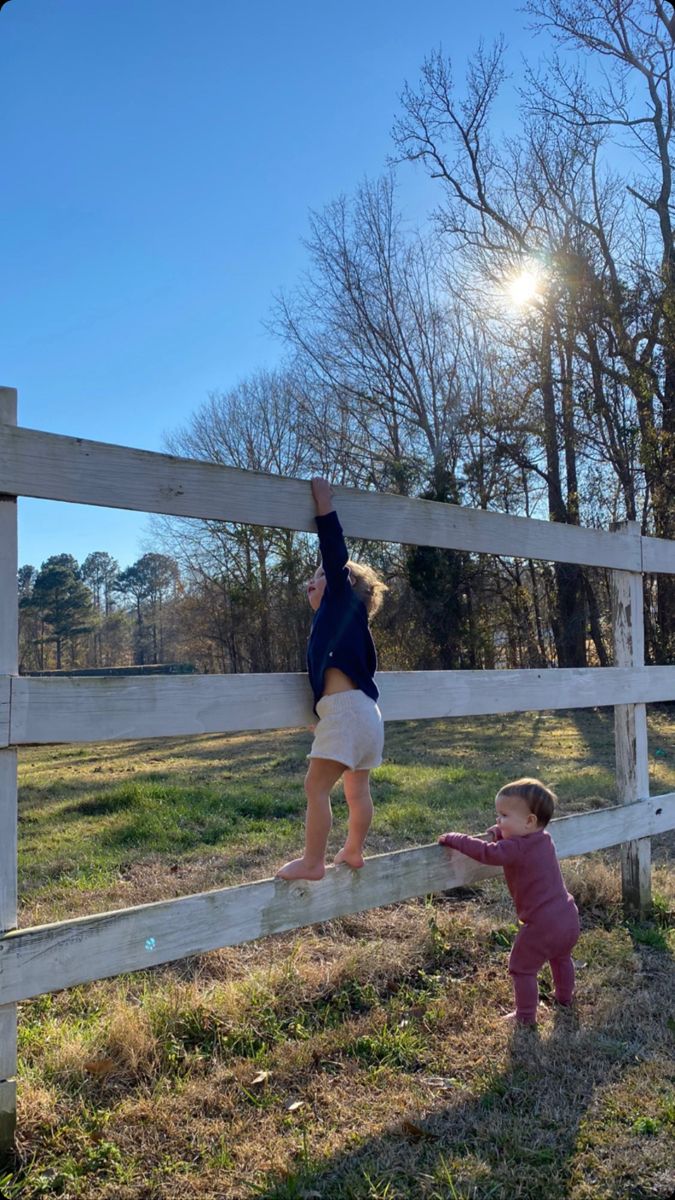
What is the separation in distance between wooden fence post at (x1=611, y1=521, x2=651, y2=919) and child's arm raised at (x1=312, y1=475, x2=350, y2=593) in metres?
2.00

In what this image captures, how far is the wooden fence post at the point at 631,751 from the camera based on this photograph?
429 centimetres

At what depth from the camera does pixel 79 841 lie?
5.99 metres

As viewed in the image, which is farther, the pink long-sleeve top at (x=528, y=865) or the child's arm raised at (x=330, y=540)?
the pink long-sleeve top at (x=528, y=865)

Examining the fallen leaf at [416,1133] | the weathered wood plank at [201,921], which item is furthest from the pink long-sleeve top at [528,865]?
the fallen leaf at [416,1133]

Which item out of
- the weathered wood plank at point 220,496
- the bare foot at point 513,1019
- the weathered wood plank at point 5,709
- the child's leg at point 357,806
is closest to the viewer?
the weathered wood plank at point 5,709

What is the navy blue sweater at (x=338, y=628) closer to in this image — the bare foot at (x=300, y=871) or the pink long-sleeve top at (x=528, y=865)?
the bare foot at (x=300, y=871)

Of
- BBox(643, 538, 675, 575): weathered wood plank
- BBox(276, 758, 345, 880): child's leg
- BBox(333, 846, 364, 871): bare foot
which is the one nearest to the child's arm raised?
BBox(276, 758, 345, 880): child's leg

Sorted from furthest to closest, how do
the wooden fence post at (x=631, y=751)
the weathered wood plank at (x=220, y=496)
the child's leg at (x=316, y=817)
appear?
the wooden fence post at (x=631, y=751) → the child's leg at (x=316, y=817) → the weathered wood plank at (x=220, y=496)

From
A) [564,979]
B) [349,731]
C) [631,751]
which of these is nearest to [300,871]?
[349,731]

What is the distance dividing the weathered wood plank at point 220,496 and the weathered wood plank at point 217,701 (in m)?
0.53

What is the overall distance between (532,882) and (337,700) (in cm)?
116

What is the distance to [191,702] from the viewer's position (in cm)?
264

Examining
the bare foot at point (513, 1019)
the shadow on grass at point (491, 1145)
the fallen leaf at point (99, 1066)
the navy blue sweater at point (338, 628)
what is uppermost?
the navy blue sweater at point (338, 628)

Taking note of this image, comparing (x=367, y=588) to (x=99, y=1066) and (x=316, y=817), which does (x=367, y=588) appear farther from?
(x=99, y=1066)
